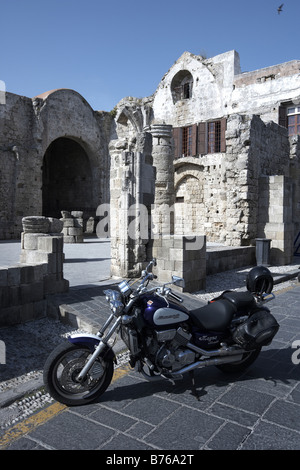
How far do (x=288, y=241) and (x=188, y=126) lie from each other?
10617 mm

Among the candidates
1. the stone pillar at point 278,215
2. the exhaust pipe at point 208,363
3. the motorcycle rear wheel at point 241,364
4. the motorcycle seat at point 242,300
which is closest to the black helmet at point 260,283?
the motorcycle seat at point 242,300

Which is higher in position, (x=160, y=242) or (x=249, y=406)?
(x=160, y=242)

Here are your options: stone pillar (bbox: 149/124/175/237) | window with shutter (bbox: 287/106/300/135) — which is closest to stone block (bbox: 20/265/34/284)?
stone pillar (bbox: 149/124/175/237)

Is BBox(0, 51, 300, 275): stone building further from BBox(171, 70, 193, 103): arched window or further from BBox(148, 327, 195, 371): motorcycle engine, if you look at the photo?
BBox(148, 327, 195, 371): motorcycle engine

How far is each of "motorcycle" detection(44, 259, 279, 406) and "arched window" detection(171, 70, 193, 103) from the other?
19191 mm

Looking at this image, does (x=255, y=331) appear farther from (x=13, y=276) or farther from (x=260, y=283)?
(x=13, y=276)

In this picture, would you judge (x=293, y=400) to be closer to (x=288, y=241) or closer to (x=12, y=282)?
(x=12, y=282)

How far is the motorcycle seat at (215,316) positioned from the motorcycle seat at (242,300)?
4 cm

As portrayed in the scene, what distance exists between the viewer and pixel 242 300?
3.39m

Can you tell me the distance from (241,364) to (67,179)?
836 inches

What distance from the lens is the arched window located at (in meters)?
20.5

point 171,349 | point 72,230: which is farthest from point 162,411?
point 72,230
